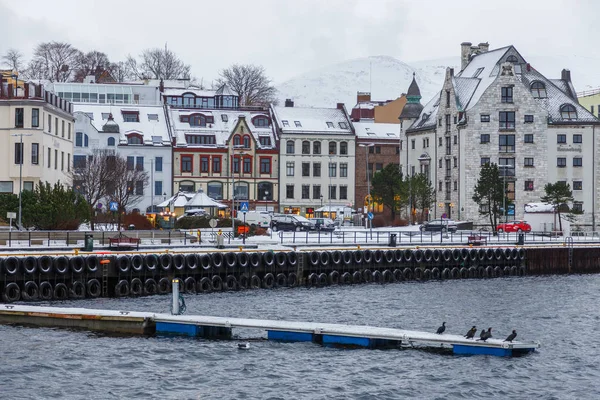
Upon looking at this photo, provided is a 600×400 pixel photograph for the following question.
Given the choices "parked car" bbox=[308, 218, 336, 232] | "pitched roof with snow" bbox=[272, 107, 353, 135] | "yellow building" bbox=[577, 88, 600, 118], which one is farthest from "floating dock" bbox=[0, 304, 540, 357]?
"yellow building" bbox=[577, 88, 600, 118]

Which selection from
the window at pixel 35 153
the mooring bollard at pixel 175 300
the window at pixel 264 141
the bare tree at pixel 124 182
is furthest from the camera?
the window at pixel 264 141

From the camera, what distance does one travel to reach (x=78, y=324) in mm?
53469

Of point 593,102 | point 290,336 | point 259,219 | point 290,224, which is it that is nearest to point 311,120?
point 290,224

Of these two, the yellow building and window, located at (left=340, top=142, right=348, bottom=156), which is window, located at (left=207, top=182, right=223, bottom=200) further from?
the yellow building

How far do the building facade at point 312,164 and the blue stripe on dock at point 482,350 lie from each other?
99.0 meters

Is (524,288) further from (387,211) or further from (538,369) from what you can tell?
(387,211)

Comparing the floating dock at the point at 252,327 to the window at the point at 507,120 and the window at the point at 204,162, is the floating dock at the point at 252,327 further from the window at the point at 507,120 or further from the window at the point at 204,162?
the window at the point at 204,162

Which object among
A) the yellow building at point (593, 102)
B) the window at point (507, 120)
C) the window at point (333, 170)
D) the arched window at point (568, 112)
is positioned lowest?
the window at point (333, 170)

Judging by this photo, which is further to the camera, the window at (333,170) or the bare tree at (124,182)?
the window at (333,170)

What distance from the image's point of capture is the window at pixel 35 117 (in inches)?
4021

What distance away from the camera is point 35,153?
102m

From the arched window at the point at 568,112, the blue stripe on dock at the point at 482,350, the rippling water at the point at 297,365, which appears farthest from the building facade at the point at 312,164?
the blue stripe on dock at the point at 482,350

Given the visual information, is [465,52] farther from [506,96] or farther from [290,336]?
[290,336]

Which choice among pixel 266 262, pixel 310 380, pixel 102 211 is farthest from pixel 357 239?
pixel 310 380
